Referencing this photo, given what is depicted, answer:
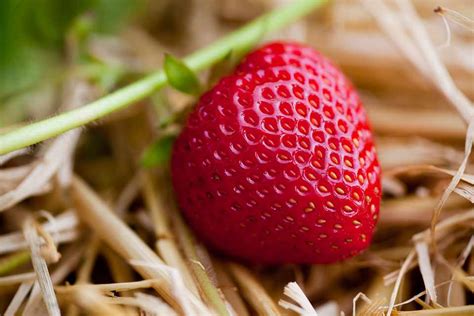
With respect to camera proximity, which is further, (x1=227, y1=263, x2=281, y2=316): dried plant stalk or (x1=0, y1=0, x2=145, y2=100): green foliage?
(x1=0, y1=0, x2=145, y2=100): green foliage

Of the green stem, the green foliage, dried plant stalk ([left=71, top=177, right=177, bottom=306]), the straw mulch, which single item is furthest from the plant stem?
the green foliage

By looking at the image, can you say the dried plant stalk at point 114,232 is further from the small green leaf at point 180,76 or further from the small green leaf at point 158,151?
the small green leaf at point 180,76

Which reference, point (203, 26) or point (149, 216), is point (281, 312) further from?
point (203, 26)

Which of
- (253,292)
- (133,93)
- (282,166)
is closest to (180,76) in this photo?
(133,93)

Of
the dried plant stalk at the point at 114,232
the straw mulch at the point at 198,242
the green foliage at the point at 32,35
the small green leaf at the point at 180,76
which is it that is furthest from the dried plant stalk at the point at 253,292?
the green foliage at the point at 32,35

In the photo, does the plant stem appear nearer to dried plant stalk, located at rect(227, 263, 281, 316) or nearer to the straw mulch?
the straw mulch

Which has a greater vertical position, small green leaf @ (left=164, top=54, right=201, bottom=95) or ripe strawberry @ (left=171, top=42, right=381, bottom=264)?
small green leaf @ (left=164, top=54, right=201, bottom=95)

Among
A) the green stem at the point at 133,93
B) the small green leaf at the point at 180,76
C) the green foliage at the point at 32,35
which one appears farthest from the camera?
the green foliage at the point at 32,35
